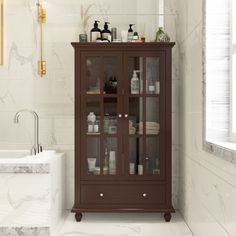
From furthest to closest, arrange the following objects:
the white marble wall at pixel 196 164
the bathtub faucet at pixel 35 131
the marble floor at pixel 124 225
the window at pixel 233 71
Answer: the bathtub faucet at pixel 35 131
the marble floor at pixel 124 225
the window at pixel 233 71
the white marble wall at pixel 196 164

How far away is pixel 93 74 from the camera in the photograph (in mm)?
3379

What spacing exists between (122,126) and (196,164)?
2.62 feet

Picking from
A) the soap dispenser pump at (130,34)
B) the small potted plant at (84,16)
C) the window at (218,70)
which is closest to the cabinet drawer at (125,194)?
the window at (218,70)

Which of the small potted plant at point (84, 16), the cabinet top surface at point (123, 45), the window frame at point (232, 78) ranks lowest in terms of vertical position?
the window frame at point (232, 78)

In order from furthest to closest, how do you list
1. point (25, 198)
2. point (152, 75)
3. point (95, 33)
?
1. point (95, 33)
2. point (152, 75)
3. point (25, 198)

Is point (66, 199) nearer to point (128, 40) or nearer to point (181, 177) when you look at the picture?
point (181, 177)

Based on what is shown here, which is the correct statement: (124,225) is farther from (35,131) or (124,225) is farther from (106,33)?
(106,33)

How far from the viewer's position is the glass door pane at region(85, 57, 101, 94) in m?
3.37

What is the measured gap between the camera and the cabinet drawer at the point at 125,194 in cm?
336

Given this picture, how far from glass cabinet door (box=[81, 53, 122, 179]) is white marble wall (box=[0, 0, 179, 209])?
15.3 inches

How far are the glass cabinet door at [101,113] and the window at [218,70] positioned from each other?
1065 mm

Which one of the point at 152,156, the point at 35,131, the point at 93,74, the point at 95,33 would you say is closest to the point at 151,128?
the point at 152,156

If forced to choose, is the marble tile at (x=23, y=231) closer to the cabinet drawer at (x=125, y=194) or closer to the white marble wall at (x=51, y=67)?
the cabinet drawer at (x=125, y=194)

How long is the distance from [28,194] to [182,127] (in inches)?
59.6
